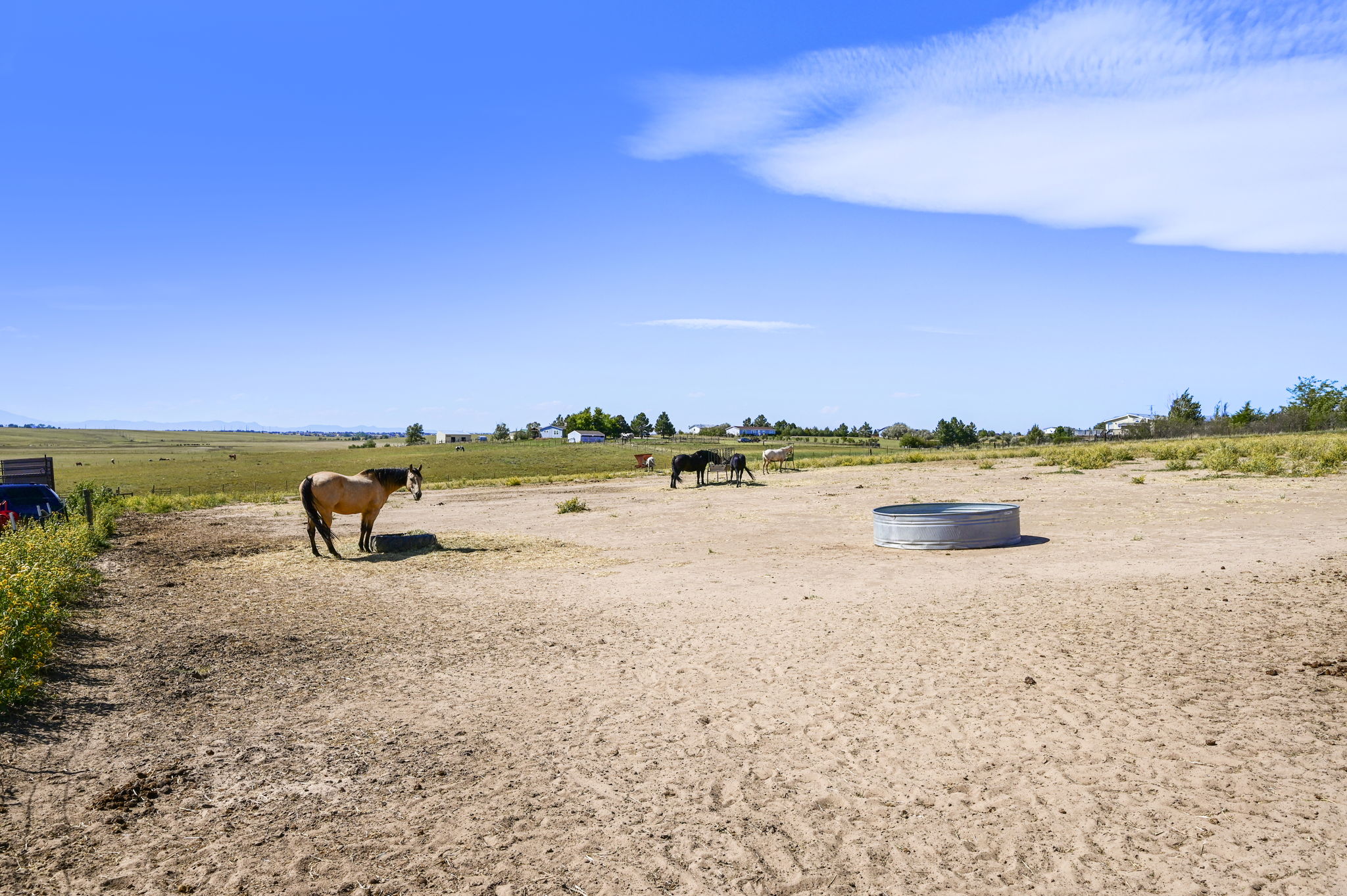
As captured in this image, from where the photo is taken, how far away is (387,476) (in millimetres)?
16562

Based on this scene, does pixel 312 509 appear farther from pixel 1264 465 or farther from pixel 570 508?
pixel 1264 465

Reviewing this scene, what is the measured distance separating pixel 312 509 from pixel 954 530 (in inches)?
486

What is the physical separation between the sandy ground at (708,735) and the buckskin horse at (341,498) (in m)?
2.42

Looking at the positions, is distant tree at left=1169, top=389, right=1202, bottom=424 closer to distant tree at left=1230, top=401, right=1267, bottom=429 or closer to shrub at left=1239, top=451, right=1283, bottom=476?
distant tree at left=1230, top=401, right=1267, bottom=429

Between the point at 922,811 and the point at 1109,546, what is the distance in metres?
11.0

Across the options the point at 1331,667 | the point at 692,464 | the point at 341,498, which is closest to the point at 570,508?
the point at 341,498

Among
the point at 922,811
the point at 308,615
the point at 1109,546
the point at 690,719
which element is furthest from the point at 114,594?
the point at 1109,546

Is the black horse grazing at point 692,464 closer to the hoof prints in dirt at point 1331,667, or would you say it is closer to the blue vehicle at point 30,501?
the blue vehicle at point 30,501

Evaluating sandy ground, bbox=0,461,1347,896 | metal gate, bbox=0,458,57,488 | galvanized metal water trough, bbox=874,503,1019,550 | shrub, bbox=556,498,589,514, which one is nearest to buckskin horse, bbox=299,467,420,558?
sandy ground, bbox=0,461,1347,896

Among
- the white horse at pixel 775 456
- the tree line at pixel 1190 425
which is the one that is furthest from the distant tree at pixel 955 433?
the white horse at pixel 775 456

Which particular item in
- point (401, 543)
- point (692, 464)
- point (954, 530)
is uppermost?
point (692, 464)

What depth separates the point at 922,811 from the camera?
4.91m

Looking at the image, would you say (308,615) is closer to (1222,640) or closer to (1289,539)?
(1222,640)

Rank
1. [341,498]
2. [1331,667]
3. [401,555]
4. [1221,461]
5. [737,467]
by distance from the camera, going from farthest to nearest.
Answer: [737,467], [1221,461], [401,555], [341,498], [1331,667]
